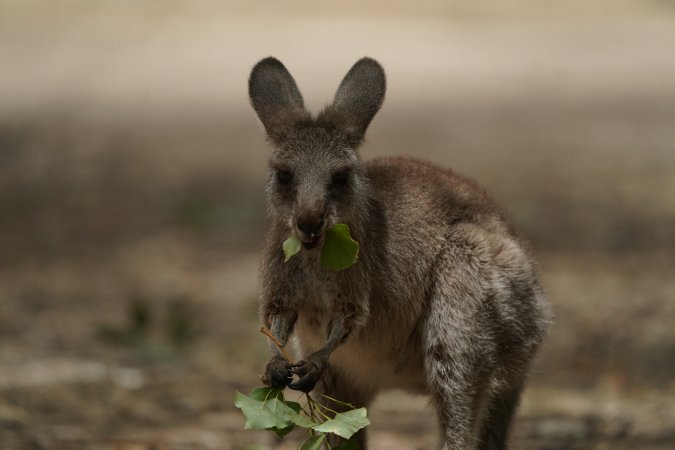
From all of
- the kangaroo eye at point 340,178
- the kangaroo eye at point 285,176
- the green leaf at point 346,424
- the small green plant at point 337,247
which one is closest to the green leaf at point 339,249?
the small green plant at point 337,247

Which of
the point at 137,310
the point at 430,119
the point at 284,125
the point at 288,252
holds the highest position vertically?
the point at 430,119

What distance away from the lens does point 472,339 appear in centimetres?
555

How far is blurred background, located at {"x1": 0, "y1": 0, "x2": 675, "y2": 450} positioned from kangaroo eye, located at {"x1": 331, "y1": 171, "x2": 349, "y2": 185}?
4.85 feet

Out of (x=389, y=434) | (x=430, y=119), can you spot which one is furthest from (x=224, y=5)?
(x=389, y=434)

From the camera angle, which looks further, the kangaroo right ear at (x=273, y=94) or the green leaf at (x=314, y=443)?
the kangaroo right ear at (x=273, y=94)

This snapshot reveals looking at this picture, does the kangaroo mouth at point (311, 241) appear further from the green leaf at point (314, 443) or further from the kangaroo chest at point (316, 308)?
the green leaf at point (314, 443)

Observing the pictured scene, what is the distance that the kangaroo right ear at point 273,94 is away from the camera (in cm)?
565

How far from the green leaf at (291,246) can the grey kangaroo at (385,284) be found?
2.4 inches

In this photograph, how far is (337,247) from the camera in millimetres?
5211

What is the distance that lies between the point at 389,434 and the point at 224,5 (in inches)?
866

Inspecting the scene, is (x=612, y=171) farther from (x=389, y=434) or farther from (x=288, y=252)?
(x=288, y=252)

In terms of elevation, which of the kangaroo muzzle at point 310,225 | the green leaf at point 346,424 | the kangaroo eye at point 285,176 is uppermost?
the kangaroo eye at point 285,176

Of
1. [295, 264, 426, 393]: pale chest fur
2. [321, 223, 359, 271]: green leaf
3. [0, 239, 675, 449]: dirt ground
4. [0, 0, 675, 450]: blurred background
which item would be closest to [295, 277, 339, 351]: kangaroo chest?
[295, 264, 426, 393]: pale chest fur

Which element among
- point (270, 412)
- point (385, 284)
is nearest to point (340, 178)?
point (385, 284)
